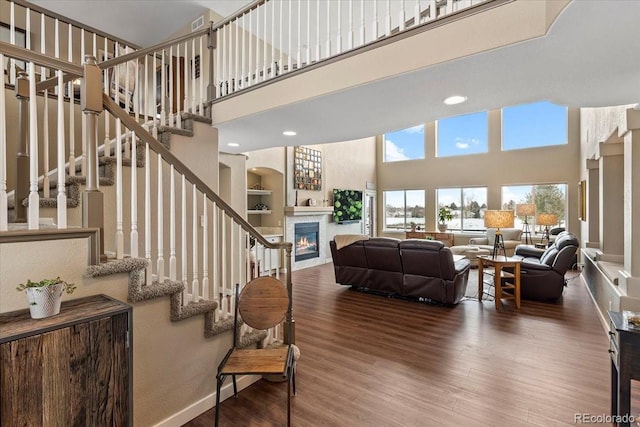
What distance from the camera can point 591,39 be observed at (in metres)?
1.79

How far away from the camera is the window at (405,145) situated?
1033 cm

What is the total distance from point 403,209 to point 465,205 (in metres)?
1.98

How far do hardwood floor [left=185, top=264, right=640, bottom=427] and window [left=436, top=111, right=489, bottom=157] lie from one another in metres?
6.00

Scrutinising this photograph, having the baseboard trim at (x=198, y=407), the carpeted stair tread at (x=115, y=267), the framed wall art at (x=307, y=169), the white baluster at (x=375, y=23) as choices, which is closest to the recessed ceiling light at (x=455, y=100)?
the white baluster at (x=375, y=23)

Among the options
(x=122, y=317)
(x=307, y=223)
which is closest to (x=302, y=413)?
(x=122, y=317)

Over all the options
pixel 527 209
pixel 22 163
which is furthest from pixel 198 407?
pixel 527 209

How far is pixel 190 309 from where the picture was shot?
2.13 metres

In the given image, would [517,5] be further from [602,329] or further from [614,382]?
[602,329]

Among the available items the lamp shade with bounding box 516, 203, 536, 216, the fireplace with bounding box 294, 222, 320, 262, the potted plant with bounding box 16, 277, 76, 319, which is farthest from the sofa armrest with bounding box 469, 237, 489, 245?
the potted plant with bounding box 16, 277, 76, 319

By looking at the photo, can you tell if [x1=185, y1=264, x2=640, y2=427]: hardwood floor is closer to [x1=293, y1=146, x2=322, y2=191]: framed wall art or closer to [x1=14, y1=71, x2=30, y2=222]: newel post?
[x1=14, y1=71, x2=30, y2=222]: newel post

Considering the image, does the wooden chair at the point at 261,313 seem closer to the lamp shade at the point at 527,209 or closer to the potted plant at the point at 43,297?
the potted plant at the point at 43,297

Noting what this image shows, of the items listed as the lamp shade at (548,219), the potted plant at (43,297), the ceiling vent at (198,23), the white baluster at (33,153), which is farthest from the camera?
the lamp shade at (548,219)

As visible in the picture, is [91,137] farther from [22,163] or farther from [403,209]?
[403,209]

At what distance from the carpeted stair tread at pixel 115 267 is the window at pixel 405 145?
377 inches
